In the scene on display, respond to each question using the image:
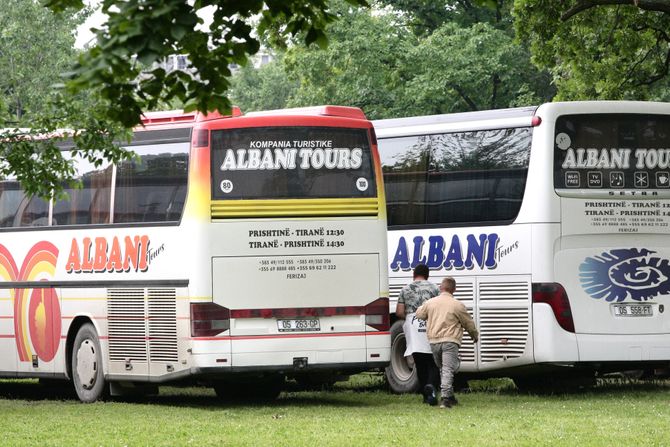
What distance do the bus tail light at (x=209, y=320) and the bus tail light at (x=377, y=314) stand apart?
170 centimetres

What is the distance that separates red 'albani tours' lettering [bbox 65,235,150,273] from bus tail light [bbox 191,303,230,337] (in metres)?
1.30

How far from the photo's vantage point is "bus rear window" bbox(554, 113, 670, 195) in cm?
1956

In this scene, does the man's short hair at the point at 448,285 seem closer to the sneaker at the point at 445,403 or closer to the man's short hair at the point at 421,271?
the man's short hair at the point at 421,271

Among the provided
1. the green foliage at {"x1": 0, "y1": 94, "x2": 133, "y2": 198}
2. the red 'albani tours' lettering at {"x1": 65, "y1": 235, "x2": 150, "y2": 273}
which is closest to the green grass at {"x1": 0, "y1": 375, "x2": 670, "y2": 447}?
Result: the red 'albani tours' lettering at {"x1": 65, "y1": 235, "x2": 150, "y2": 273}

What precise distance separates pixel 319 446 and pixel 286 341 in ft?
15.7

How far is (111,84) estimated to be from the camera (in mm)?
10141

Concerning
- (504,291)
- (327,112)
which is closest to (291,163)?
(327,112)

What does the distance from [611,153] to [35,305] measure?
7.67 meters

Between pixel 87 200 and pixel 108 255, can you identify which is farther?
pixel 87 200

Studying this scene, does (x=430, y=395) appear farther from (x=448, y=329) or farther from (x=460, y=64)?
(x=460, y=64)

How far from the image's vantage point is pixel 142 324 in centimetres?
1950

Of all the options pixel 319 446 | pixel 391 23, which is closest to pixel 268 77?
pixel 391 23

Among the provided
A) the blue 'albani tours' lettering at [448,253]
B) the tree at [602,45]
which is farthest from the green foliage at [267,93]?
the blue 'albani tours' lettering at [448,253]

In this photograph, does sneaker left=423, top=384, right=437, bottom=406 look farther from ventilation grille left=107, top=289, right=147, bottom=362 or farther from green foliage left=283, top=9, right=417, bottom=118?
green foliage left=283, top=9, right=417, bottom=118
